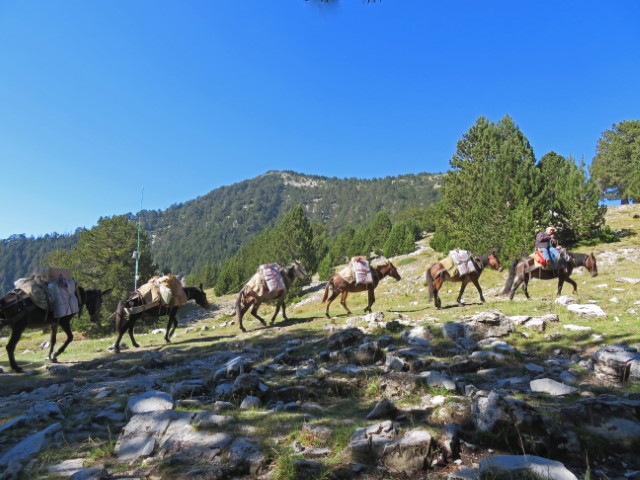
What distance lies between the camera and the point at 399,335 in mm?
9188

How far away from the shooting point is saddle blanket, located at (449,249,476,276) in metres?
15.1

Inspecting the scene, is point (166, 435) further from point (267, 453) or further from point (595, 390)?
point (595, 390)

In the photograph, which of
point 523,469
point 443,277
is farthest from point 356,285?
point 523,469

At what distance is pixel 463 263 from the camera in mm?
15188

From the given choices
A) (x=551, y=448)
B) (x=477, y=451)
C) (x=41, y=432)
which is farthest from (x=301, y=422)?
(x=41, y=432)

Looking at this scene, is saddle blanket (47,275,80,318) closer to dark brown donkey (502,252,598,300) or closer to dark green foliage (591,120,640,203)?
dark brown donkey (502,252,598,300)

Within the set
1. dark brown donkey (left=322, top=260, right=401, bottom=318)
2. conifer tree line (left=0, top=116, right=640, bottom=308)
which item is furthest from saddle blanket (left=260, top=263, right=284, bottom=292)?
conifer tree line (left=0, top=116, right=640, bottom=308)

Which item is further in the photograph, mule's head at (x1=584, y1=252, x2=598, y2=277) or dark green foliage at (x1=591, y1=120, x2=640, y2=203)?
dark green foliage at (x1=591, y1=120, x2=640, y2=203)

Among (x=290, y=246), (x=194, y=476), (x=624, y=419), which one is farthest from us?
(x=290, y=246)

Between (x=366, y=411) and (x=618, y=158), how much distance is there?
227 feet

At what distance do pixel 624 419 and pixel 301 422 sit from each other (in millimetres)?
3364

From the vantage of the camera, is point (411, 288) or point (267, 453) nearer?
point (267, 453)

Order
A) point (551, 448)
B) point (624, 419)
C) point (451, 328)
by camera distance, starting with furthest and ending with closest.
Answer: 1. point (451, 328)
2. point (624, 419)
3. point (551, 448)

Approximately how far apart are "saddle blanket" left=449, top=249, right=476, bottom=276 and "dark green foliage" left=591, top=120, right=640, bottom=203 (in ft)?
170
